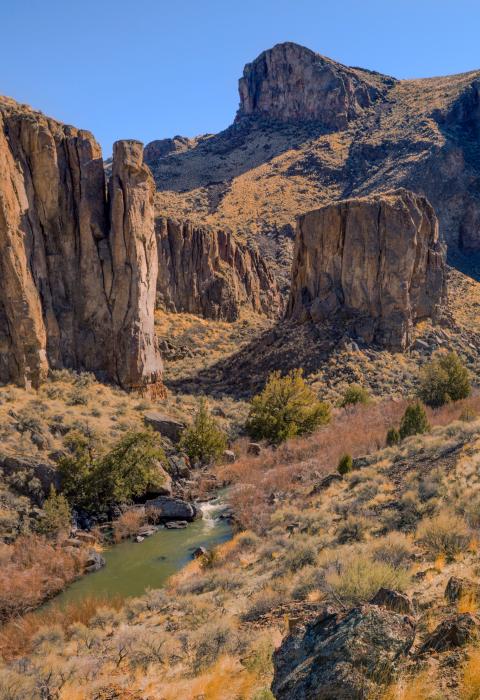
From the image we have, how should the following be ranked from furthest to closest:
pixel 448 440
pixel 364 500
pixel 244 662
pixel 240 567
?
pixel 448 440
pixel 364 500
pixel 240 567
pixel 244 662

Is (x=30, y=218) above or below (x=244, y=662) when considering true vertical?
above

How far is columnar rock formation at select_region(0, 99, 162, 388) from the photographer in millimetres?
28172

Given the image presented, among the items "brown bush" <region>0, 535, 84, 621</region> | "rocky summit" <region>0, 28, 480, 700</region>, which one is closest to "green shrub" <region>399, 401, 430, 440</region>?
"rocky summit" <region>0, 28, 480, 700</region>

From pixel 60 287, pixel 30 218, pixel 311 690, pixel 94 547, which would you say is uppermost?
pixel 30 218

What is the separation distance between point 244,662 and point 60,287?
26565 mm

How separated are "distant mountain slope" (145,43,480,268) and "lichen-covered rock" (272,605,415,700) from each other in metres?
64.9

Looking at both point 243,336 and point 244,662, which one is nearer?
point 244,662

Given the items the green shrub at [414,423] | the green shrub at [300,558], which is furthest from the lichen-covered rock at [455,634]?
the green shrub at [414,423]

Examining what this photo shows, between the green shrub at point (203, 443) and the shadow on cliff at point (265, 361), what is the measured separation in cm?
981

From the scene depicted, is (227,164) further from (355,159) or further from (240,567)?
(240,567)

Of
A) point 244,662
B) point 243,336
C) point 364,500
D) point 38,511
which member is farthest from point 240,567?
point 243,336

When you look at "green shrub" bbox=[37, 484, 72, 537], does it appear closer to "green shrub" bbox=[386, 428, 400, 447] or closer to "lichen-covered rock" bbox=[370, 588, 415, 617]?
"green shrub" bbox=[386, 428, 400, 447]

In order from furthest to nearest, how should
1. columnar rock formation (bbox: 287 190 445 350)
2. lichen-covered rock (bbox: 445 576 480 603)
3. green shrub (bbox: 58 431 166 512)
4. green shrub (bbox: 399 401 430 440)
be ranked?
1. columnar rock formation (bbox: 287 190 445 350)
2. green shrub (bbox: 399 401 430 440)
3. green shrub (bbox: 58 431 166 512)
4. lichen-covered rock (bbox: 445 576 480 603)

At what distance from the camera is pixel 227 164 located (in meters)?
102
